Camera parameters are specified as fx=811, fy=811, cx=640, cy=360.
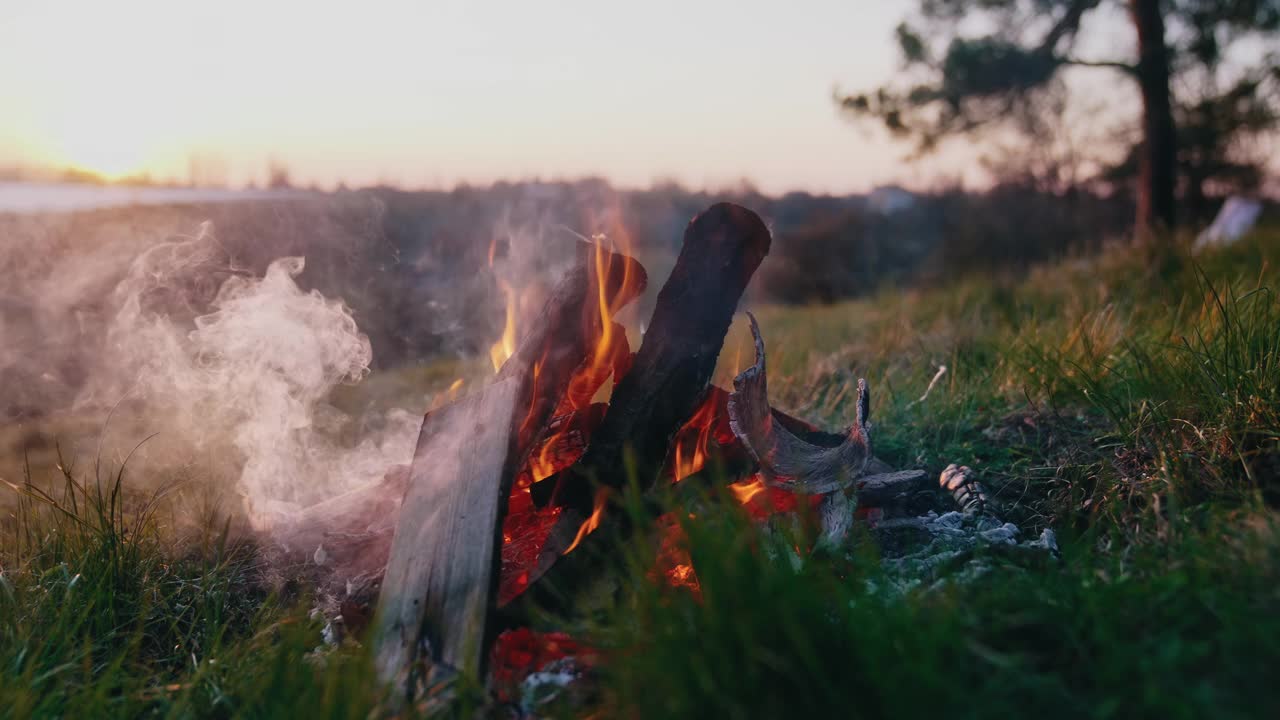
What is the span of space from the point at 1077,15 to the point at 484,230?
10.4m

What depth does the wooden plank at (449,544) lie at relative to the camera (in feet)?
6.38

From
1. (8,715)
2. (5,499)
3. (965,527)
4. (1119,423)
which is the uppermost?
(1119,423)

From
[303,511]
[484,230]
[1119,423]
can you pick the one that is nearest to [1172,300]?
[1119,423]

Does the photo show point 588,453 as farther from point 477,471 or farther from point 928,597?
point 928,597

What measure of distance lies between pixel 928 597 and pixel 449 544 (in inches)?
47.9

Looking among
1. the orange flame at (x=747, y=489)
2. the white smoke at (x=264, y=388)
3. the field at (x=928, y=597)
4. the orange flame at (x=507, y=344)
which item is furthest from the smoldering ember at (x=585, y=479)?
the white smoke at (x=264, y=388)

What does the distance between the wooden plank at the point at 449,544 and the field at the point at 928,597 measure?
14 cm

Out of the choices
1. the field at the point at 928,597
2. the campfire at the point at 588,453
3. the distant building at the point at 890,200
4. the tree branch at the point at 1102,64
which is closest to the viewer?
the field at the point at 928,597

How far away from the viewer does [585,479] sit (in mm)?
2568

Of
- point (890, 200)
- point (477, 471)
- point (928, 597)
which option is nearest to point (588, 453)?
point (477, 471)

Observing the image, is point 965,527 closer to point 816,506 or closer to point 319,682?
point 816,506

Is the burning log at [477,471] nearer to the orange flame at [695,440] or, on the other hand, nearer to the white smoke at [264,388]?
the orange flame at [695,440]

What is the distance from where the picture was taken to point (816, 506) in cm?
254

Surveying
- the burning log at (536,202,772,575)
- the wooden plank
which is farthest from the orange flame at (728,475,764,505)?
the wooden plank
